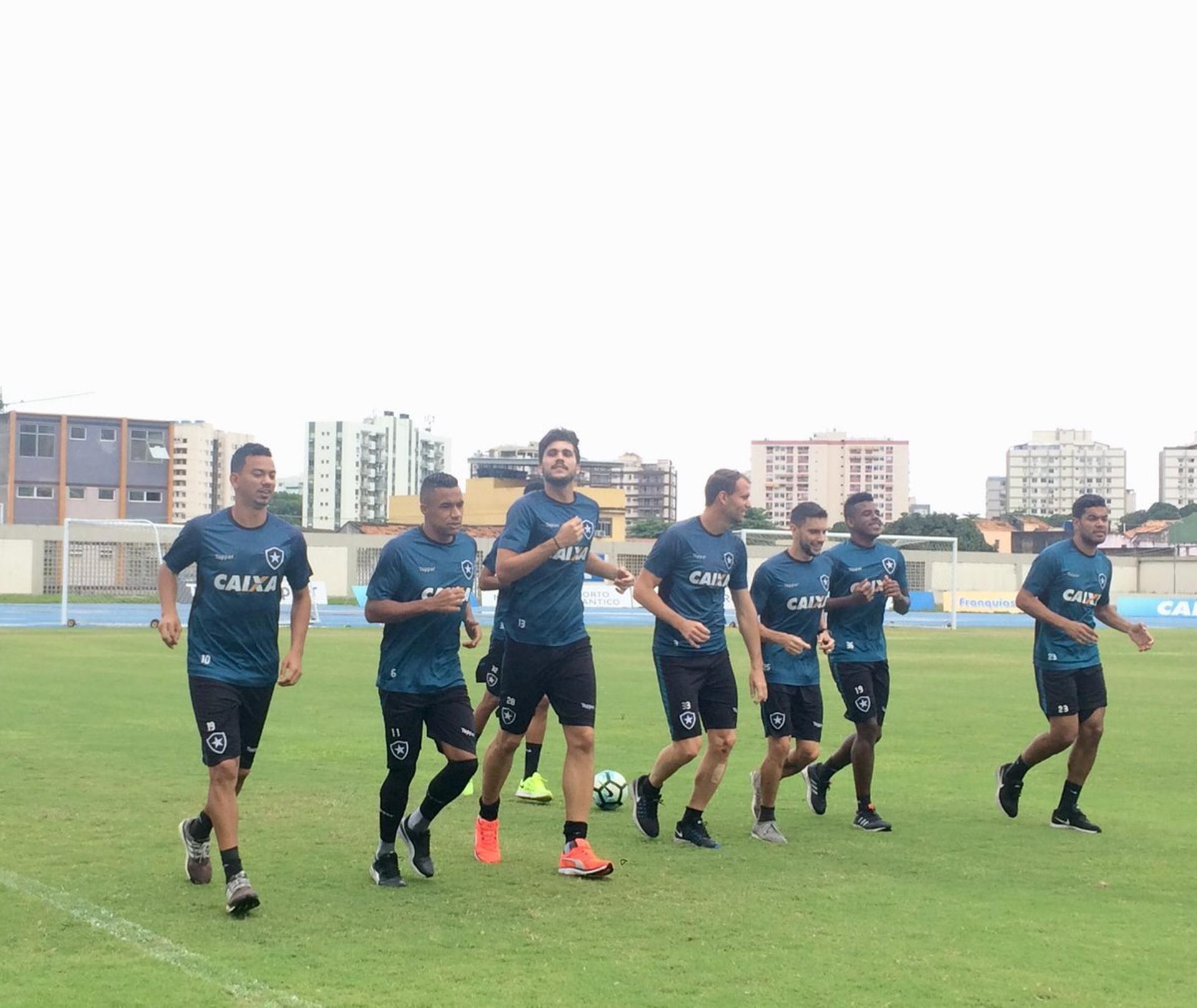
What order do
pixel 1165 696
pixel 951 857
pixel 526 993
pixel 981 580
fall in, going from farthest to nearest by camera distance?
pixel 981 580 → pixel 1165 696 → pixel 951 857 → pixel 526 993

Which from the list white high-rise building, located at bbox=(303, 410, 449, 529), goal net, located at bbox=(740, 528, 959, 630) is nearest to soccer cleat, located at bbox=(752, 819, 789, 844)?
goal net, located at bbox=(740, 528, 959, 630)

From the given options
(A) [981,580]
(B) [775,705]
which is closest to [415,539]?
(B) [775,705]

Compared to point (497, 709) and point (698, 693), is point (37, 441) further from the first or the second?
point (698, 693)

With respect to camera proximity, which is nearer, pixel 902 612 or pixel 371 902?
pixel 371 902

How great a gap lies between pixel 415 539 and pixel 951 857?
12.3 ft

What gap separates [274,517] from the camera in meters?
8.15

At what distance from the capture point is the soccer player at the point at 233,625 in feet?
24.2

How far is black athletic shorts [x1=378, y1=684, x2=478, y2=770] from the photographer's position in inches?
312

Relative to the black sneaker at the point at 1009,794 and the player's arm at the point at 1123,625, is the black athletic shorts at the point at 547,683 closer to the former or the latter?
the black sneaker at the point at 1009,794

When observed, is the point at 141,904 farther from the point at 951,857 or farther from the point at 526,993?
the point at 951,857

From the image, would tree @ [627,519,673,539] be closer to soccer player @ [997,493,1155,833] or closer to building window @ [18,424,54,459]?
building window @ [18,424,54,459]

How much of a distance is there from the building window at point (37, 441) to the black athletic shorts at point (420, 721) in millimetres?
80716

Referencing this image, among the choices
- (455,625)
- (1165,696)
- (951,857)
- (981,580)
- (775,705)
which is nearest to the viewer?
(455,625)

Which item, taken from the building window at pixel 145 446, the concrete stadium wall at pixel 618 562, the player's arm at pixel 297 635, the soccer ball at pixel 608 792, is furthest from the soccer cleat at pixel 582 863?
the building window at pixel 145 446
